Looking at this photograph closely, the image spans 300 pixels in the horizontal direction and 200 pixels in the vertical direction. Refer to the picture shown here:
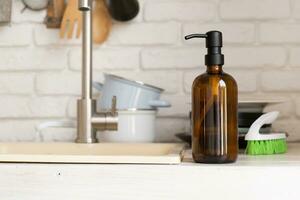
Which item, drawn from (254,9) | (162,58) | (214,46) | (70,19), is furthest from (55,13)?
(214,46)

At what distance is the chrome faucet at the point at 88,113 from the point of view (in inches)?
41.6

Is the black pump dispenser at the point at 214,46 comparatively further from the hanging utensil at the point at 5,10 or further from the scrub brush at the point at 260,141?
the hanging utensil at the point at 5,10

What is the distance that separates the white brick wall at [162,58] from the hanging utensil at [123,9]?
0.03 meters

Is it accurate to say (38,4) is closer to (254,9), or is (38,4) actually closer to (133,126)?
(133,126)

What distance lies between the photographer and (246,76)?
4.11 ft

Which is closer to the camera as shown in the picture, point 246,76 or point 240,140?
point 240,140

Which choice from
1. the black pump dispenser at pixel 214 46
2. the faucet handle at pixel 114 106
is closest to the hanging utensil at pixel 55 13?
the faucet handle at pixel 114 106

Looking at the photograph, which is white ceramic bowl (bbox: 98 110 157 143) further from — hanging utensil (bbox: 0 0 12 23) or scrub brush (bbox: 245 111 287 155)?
hanging utensil (bbox: 0 0 12 23)

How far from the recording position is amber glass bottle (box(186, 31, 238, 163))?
0.74 metres
